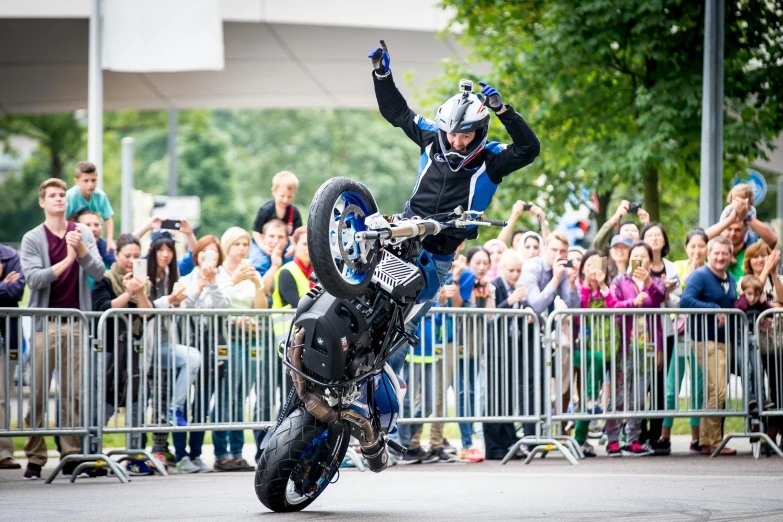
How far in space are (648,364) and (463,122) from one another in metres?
4.64

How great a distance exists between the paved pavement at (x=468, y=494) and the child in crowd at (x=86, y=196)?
2.66 m

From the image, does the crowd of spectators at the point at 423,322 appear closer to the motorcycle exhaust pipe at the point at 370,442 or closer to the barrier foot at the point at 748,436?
the barrier foot at the point at 748,436

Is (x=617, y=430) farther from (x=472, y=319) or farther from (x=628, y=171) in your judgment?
(x=628, y=171)

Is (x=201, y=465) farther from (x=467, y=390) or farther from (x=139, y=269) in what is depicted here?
(x=467, y=390)

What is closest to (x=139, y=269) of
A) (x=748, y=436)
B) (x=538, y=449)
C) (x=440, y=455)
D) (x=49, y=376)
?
(x=49, y=376)

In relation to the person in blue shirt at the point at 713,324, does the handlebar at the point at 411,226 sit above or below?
above

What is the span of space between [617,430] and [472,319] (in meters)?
1.78

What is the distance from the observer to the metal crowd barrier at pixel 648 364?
1124 centimetres

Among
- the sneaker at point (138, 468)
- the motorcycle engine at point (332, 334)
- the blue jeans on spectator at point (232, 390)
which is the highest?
the motorcycle engine at point (332, 334)

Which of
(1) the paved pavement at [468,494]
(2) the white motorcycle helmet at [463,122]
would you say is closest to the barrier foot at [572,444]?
(1) the paved pavement at [468,494]

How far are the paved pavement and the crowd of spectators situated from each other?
650 mm

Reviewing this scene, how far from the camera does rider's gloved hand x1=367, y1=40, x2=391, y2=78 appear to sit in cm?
784

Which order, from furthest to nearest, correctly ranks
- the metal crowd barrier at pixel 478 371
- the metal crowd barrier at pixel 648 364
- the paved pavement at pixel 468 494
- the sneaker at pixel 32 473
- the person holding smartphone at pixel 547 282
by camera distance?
the person holding smartphone at pixel 547 282 → the metal crowd barrier at pixel 648 364 → the metal crowd barrier at pixel 478 371 → the sneaker at pixel 32 473 → the paved pavement at pixel 468 494

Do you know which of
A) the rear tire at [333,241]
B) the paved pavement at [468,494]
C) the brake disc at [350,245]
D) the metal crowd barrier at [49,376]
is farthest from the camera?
the metal crowd barrier at [49,376]
